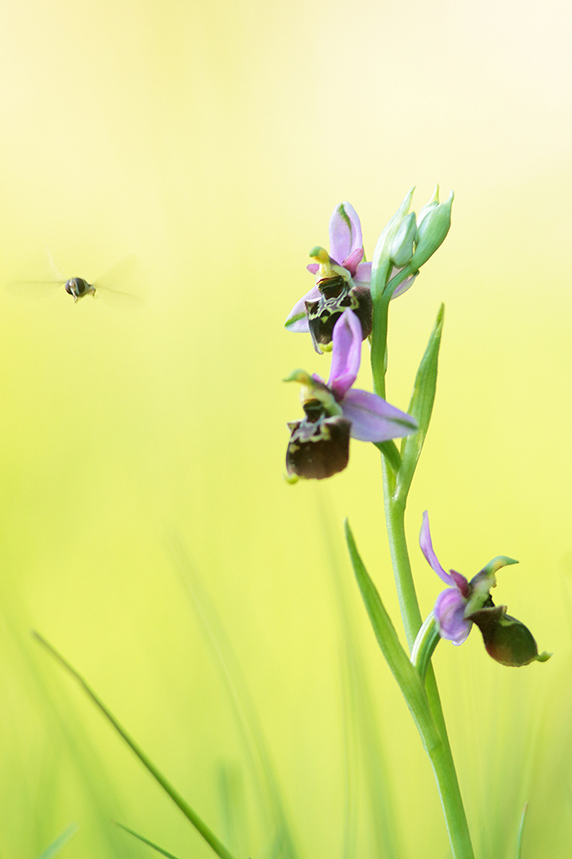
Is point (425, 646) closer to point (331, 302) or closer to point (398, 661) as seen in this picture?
point (398, 661)

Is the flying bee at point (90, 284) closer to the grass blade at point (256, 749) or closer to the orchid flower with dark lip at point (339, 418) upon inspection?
the grass blade at point (256, 749)

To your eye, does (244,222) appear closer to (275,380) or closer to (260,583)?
(275,380)

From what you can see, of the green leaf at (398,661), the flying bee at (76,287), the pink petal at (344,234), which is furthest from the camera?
the flying bee at (76,287)

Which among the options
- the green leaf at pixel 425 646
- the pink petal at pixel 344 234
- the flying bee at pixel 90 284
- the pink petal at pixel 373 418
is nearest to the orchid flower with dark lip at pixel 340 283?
the pink petal at pixel 344 234

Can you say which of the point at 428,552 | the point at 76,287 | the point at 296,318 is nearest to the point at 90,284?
the point at 76,287

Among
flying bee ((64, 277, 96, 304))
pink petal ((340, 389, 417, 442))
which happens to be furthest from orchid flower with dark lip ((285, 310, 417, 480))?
flying bee ((64, 277, 96, 304))
